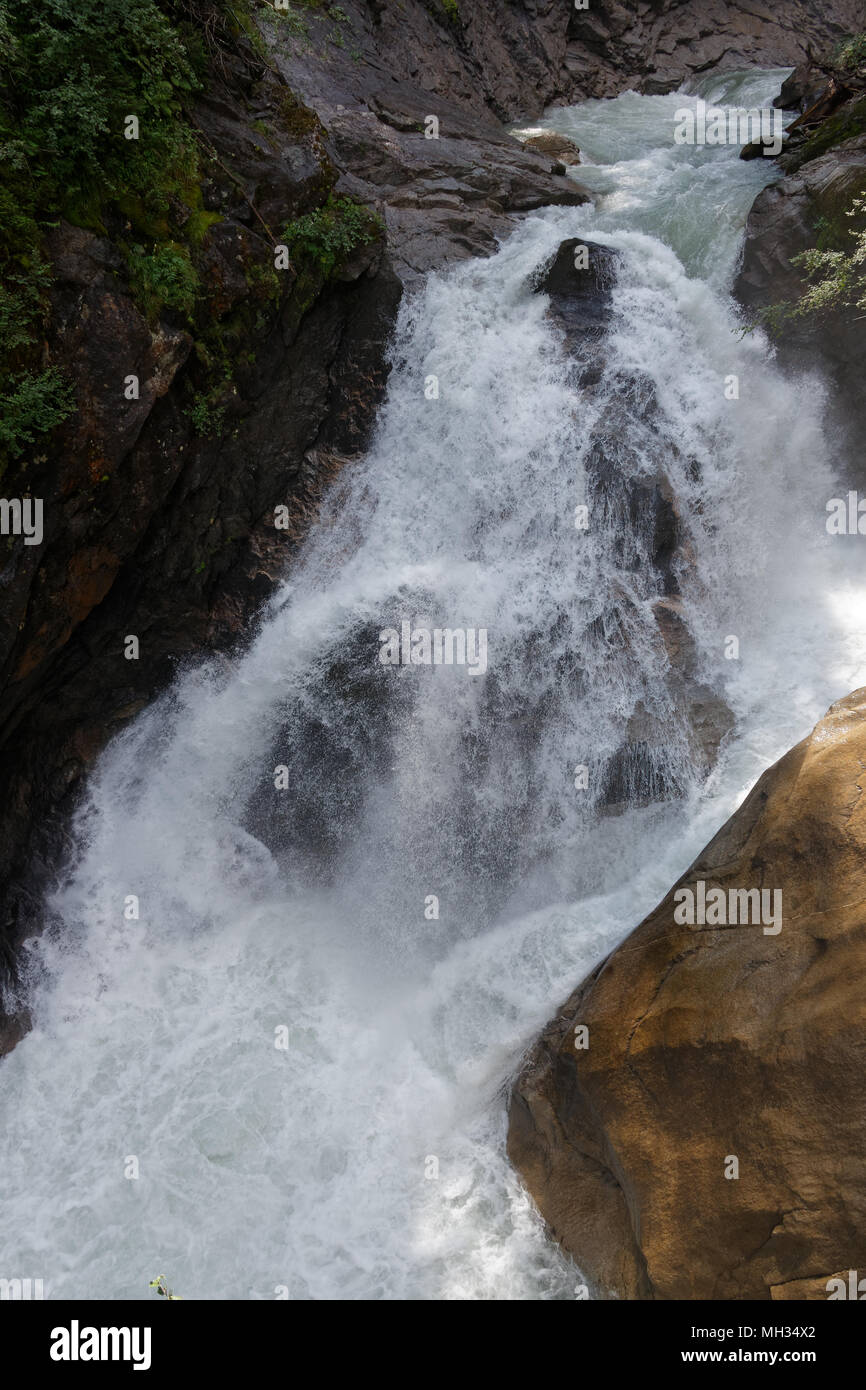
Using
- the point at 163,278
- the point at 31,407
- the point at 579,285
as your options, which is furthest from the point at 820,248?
the point at 31,407

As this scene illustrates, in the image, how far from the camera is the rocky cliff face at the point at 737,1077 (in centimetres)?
490

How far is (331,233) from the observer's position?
9219 mm

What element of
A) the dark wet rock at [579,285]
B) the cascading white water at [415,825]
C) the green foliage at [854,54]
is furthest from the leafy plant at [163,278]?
the green foliage at [854,54]

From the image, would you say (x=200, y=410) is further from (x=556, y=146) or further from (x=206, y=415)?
(x=556, y=146)

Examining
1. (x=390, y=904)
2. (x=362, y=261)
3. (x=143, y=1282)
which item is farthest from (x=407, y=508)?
(x=143, y=1282)

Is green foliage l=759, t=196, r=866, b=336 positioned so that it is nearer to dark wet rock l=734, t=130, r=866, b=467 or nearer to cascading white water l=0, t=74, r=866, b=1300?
dark wet rock l=734, t=130, r=866, b=467

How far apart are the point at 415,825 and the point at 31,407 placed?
5083mm

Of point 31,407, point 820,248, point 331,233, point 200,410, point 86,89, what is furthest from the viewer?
point 820,248

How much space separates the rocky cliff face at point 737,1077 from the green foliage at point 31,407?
628cm

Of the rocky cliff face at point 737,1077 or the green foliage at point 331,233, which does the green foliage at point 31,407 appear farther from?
the rocky cliff face at point 737,1077

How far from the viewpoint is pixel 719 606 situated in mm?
9594

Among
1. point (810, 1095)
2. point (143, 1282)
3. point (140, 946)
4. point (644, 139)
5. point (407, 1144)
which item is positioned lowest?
point (143, 1282)

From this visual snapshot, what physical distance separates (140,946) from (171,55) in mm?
8550
